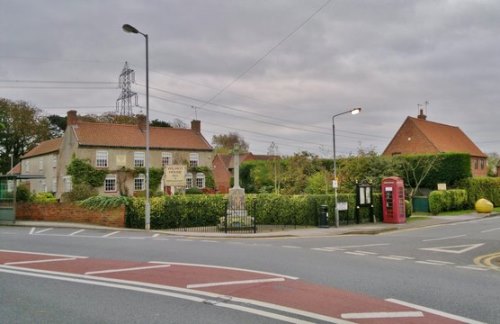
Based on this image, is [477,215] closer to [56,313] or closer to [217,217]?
[217,217]

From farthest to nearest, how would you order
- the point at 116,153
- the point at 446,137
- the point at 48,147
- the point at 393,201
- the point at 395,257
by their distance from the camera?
the point at 446,137 → the point at 48,147 → the point at 116,153 → the point at 393,201 → the point at 395,257

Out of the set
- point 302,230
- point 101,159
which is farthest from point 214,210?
point 101,159

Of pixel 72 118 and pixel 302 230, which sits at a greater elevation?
pixel 72 118

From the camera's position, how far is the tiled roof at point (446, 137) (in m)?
53.1

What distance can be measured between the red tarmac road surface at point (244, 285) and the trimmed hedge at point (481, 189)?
36514 millimetres

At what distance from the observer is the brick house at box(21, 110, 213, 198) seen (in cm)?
4856

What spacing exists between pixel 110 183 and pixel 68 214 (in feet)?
79.5

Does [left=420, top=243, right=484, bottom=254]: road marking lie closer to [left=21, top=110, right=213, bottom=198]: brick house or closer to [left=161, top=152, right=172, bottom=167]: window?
[left=21, top=110, right=213, bottom=198]: brick house

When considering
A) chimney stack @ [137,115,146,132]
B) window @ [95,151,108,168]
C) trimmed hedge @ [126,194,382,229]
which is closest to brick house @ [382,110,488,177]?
chimney stack @ [137,115,146,132]

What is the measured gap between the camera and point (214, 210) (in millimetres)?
24375

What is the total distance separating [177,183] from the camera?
91.4 ft

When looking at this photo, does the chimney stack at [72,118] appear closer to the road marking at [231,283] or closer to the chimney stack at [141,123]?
the chimney stack at [141,123]

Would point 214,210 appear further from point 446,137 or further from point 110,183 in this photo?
point 446,137

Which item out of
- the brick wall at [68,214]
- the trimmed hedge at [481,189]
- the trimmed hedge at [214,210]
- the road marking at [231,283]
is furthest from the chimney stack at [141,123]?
the road marking at [231,283]
